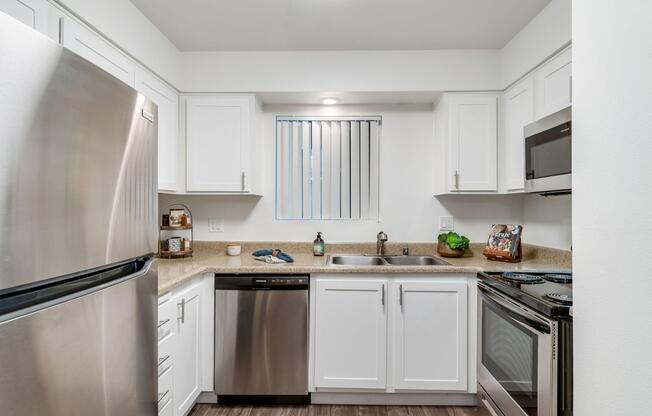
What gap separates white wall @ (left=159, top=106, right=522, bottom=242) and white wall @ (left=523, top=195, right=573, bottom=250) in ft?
1.78

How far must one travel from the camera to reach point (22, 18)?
1216 millimetres

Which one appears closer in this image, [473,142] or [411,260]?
[473,142]

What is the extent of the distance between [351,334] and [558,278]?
1.17 m

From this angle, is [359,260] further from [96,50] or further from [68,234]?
[68,234]

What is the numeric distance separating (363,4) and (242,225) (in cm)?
180

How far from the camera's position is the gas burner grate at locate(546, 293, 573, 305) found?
4.21 feet

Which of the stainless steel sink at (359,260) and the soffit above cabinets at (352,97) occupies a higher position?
the soffit above cabinets at (352,97)

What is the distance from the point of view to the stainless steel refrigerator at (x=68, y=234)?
499mm

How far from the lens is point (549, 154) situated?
1.68 m

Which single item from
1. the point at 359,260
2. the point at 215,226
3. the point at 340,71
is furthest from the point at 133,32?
the point at 359,260

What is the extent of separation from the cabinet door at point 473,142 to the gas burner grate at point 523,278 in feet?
2.73

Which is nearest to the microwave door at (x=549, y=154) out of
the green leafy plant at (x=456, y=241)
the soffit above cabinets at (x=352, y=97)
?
the green leafy plant at (x=456, y=241)

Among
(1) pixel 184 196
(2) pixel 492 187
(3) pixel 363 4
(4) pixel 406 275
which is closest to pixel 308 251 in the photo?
(4) pixel 406 275

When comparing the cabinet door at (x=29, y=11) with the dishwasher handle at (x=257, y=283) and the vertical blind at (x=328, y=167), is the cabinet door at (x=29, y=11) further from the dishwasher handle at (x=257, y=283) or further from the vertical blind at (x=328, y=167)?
the vertical blind at (x=328, y=167)
